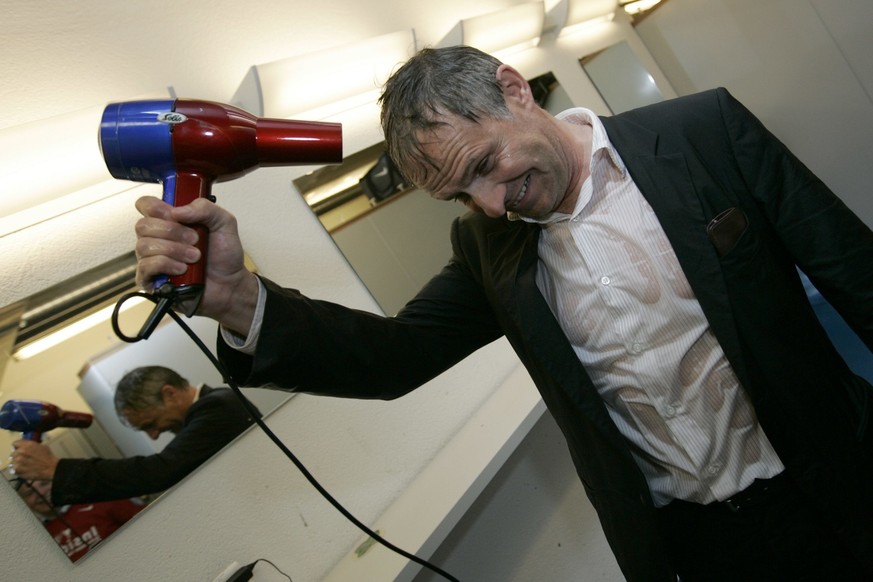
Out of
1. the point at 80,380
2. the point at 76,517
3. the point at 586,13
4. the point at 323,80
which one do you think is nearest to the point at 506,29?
the point at 586,13

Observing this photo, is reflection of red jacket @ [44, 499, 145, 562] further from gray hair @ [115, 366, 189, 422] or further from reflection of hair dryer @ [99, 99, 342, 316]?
reflection of hair dryer @ [99, 99, 342, 316]

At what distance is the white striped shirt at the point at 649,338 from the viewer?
928 millimetres

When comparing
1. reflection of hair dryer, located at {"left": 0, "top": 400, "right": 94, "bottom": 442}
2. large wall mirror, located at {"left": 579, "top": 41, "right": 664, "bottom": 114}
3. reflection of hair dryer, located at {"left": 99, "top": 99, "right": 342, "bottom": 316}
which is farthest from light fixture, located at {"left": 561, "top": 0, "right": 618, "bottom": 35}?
reflection of hair dryer, located at {"left": 0, "top": 400, "right": 94, "bottom": 442}

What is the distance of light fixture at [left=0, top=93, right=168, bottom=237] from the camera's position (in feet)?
3.22

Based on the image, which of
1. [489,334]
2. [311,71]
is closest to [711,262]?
[489,334]

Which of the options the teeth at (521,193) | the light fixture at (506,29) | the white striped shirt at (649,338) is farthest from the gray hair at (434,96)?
the light fixture at (506,29)

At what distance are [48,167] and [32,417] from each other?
0.48 metres

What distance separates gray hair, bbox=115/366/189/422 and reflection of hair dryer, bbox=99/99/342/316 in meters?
0.53

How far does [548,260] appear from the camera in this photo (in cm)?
102

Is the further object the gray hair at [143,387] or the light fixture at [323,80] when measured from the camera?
the light fixture at [323,80]

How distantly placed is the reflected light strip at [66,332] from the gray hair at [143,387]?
0.43 feet

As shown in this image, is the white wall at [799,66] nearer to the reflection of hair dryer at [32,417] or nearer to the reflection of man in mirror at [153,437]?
the reflection of man in mirror at [153,437]

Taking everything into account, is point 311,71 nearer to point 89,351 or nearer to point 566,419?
point 89,351

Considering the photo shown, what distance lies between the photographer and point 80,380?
1.07 m
